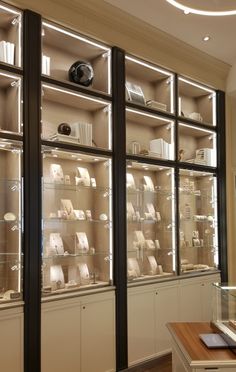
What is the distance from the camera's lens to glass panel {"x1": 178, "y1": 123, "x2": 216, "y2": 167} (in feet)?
16.8

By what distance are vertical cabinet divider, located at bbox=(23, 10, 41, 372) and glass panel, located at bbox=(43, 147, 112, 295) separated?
0.27 meters

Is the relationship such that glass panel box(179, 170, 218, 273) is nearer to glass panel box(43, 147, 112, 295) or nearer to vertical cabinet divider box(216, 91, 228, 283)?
vertical cabinet divider box(216, 91, 228, 283)

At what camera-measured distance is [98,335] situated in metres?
3.63

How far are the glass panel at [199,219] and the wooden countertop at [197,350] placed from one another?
2255 millimetres

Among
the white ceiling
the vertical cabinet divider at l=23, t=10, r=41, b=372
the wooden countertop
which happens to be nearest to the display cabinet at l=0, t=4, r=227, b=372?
the vertical cabinet divider at l=23, t=10, r=41, b=372

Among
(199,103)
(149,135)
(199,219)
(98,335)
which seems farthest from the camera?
(199,103)

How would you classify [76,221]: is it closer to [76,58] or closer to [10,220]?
[10,220]

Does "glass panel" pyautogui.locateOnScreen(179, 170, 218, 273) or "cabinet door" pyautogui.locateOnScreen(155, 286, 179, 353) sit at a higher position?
"glass panel" pyautogui.locateOnScreen(179, 170, 218, 273)

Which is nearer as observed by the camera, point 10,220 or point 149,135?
point 10,220

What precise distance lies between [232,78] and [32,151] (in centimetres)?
332

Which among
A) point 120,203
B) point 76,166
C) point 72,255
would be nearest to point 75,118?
point 76,166

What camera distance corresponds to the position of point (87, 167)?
4059 millimetres

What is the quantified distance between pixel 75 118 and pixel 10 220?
1.39m

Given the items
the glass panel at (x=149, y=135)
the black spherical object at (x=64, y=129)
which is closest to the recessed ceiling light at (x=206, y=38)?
the glass panel at (x=149, y=135)
